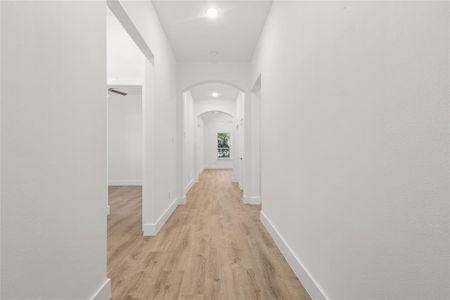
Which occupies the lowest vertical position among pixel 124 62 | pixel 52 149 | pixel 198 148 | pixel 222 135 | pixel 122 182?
pixel 122 182

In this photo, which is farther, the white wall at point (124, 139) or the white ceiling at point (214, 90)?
the white wall at point (124, 139)

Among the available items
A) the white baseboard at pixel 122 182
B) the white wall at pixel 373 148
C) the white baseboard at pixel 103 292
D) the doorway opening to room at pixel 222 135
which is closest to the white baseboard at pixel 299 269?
the white wall at pixel 373 148

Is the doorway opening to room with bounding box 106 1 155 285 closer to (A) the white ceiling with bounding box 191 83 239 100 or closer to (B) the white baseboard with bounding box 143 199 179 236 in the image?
(B) the white baseboard with bounding box 143 199 179 236

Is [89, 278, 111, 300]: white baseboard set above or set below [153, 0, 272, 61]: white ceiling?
below

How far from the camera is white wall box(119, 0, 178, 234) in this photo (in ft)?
10.1

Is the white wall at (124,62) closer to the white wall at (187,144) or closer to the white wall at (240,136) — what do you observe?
the white wall at (187,144)

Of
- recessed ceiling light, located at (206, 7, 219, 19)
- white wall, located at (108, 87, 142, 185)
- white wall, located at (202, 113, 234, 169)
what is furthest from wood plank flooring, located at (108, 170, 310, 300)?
white wall, located at (202, 113, 234, 169)

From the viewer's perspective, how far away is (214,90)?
796 cm

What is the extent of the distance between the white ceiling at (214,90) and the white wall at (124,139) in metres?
1.95

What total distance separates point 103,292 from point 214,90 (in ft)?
22.6

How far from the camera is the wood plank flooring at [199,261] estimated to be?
1946 mm

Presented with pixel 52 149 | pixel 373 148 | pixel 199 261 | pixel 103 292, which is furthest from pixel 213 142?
pixel 373 148

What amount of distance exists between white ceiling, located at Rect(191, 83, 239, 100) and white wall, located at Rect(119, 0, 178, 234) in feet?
10.5

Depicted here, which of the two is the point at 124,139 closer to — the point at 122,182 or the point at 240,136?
the point at 122,182
